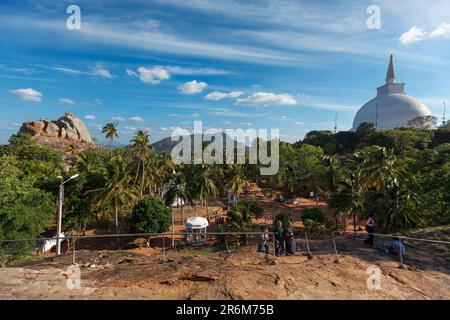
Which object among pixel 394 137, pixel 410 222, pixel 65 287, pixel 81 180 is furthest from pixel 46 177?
pixel 394 137

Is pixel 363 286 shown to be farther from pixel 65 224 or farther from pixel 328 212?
pixel 328 212

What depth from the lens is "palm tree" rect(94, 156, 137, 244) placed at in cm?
2952

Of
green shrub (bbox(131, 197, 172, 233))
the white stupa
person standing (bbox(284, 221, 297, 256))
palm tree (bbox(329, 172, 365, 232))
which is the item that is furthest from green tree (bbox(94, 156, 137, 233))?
the white stupa

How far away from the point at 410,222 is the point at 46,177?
3515 centimetres

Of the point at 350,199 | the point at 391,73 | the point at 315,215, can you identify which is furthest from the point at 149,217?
the point at 391,73

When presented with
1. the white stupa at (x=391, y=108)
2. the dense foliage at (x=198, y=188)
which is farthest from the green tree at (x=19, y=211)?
the white stupa at (x=391, y=108)

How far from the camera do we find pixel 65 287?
28.1 ft

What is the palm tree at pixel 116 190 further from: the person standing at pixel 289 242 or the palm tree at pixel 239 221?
the person standing at pixel 289 242

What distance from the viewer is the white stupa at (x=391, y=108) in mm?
90562

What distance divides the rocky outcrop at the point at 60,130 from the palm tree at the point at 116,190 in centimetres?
6081

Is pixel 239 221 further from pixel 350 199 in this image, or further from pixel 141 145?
pixel 141 145

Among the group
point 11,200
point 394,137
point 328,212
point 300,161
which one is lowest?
point 328,212

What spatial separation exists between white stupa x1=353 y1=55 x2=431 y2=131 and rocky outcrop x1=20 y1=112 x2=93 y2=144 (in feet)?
290
